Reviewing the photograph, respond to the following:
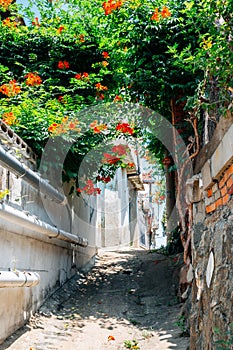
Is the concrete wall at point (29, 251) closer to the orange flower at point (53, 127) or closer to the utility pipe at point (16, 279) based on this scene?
the utility pipe at point (16, 279)

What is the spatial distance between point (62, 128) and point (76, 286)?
313cm

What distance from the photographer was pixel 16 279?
379 cm

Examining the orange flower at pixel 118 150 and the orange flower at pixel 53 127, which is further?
the orange flower at pixel 118 150

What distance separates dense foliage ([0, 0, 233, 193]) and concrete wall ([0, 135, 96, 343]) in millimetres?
818

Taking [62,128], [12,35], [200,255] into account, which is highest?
[12,35]

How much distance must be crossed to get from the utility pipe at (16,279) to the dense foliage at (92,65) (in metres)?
2.03

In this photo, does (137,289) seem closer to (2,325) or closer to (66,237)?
(66,237)

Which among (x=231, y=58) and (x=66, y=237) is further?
(x=66, y=237)

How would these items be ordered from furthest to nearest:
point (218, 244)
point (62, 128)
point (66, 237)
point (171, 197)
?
point (171, 197) → point (66, 237) → point (62, 128) → point (218, 244)

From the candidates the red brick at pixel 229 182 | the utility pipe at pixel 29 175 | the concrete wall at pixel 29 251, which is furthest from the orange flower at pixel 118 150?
the red brick at pixel 229 182

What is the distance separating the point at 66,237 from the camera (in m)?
6.39

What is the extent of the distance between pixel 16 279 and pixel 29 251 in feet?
3.19

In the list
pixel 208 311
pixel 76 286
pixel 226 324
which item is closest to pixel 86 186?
pixel 76 286

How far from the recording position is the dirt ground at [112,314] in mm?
4363
